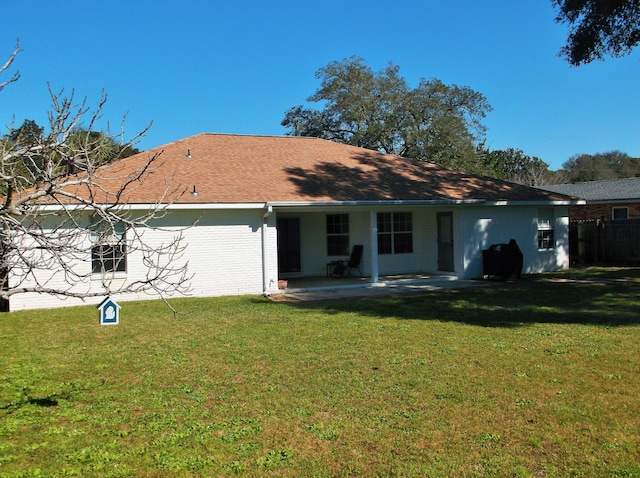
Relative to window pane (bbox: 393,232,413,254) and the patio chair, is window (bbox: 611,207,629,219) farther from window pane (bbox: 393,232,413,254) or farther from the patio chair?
the patio chair

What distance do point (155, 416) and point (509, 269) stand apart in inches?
526

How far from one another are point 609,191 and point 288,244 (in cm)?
2005

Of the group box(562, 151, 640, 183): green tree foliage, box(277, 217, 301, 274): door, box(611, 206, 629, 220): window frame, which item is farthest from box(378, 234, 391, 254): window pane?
box(562, 151, 640, 183): green tree foliage

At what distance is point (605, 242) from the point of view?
2177 centimetres

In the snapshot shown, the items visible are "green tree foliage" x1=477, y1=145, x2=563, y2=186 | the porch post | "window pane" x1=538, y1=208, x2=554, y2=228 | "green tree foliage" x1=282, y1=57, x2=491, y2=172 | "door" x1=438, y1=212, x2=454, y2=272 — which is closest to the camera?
the porch post

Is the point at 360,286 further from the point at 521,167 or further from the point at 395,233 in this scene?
the point at 521,167

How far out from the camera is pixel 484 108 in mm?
42562

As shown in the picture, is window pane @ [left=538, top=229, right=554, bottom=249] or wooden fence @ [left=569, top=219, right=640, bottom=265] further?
wooden fence @ [left=569, top=219, right=640, bottom=265]

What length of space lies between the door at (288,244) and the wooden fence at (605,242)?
1164 centimetres

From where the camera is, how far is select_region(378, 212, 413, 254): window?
59.7ft

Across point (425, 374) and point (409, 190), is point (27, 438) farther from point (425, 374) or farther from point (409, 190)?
point (409, 190)

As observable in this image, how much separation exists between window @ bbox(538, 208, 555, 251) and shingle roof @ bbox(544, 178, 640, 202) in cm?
1021

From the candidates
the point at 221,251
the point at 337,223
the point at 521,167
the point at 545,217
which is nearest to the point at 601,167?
the point at 521,167

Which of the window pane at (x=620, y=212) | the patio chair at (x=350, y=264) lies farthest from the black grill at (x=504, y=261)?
the window pane at (x=620, y=212)
